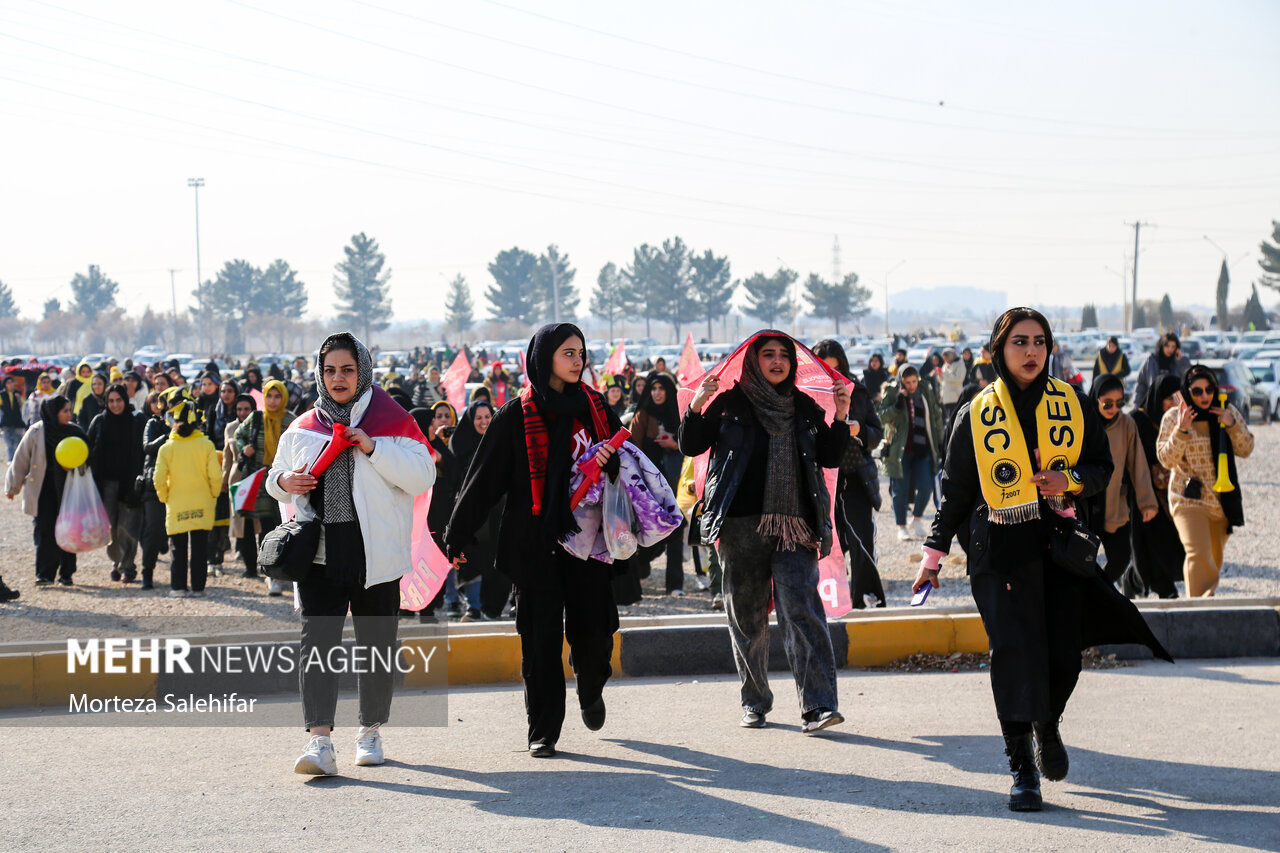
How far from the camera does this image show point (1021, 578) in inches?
200

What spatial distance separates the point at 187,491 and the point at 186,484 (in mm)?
54

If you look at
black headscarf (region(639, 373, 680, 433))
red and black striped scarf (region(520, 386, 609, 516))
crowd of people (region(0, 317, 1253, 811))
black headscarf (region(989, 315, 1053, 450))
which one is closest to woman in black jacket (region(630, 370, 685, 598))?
black headscarf (region(639, 373, 680, 433))

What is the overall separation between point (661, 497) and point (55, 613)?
5.85 m

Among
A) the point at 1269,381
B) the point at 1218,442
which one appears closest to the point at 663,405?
the point at 1218,442

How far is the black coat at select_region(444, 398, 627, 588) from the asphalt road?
0.83 metres

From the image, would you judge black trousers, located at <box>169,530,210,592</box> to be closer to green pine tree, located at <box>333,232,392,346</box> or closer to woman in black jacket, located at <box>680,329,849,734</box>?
woman in black jacket, located at <box>680,329,849,734</box>

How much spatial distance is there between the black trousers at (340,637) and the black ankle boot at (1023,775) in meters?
2.52

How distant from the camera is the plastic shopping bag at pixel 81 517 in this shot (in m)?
10.8

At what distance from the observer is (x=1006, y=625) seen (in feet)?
16.7

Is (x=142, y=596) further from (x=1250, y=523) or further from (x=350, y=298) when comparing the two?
(x=350, y=298)

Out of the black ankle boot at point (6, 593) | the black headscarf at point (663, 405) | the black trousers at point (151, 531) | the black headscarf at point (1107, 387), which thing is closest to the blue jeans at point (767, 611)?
the black headscarf at point (1107, 387)

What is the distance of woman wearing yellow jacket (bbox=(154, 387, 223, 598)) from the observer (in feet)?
34.6

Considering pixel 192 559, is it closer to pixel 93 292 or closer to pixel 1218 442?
pixel 1218 442

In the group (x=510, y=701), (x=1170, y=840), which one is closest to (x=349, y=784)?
(x=510, y=701)
